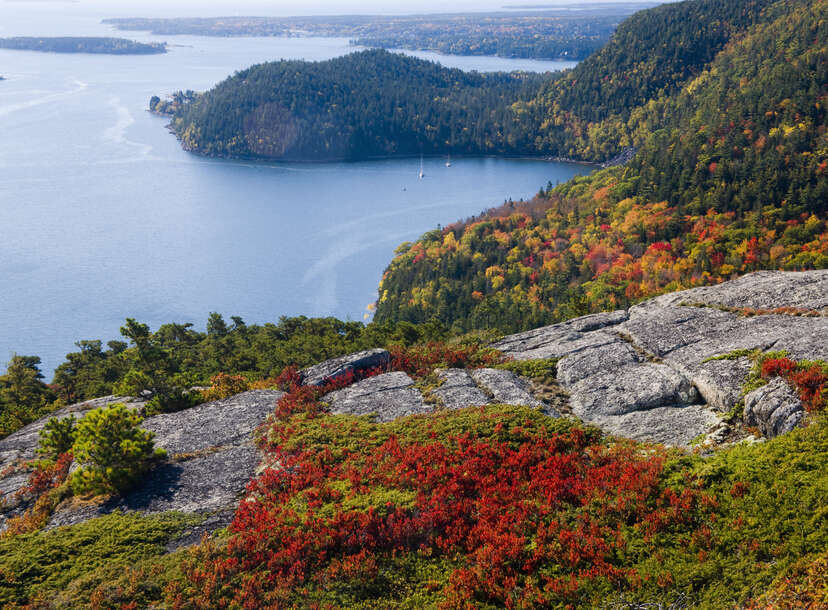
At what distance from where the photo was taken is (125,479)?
2462 centimetres

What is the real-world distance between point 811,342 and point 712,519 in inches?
554

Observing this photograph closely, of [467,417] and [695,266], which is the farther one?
[695,266]

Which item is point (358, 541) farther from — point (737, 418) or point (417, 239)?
point (417, 239)

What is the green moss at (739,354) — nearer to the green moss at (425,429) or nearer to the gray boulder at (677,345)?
the gray boulder at (677,345)

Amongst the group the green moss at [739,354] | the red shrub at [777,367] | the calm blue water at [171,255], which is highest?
the red shrub at [777,367]

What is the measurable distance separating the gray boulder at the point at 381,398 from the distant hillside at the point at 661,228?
172 ft

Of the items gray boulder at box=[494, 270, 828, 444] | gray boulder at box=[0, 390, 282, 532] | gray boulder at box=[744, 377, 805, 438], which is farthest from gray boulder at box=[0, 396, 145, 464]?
gray boulder at box=[744, 377, 805, 438]

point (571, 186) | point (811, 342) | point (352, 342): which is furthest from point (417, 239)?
point (811, 342)

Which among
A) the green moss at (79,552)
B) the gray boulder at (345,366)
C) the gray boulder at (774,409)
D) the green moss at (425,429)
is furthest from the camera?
the gray boulder at (345,366)

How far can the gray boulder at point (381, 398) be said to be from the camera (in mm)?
30422

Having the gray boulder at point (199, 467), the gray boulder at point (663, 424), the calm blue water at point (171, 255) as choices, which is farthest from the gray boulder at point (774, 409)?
the calm blue water at point (171, 255)

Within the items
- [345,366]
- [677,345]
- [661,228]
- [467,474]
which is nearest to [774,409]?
[677,345]

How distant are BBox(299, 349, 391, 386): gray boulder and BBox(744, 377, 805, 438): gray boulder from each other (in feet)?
69.4

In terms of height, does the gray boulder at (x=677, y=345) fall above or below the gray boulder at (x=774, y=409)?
below
